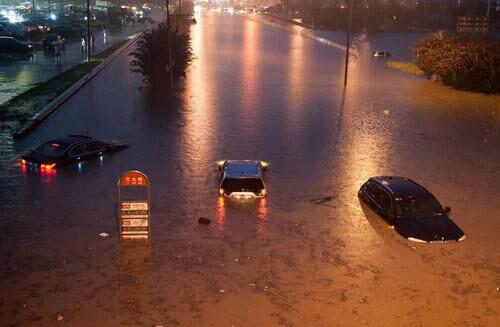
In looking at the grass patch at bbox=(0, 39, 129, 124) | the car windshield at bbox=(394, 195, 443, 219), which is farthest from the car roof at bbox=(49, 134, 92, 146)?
the car windshield at bbox=(394, 195, 443, 219)

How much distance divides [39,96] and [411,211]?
92.8 ft

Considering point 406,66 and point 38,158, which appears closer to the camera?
point 38,158

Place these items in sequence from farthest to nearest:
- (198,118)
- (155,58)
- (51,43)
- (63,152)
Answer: (51,43), (155,58), (198,118), (63,152)

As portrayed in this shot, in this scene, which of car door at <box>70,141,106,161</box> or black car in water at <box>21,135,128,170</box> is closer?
black car in water at <box>21,135,128,170</box>

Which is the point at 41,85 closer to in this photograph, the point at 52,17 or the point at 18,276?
the point at 18,276

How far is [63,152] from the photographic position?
76.9 ft

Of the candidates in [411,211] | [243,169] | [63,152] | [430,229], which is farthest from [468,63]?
[63,152]

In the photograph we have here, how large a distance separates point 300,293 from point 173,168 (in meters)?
11.1

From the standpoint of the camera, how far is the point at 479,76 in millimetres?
45969

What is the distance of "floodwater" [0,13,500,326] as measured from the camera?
13.5 meters

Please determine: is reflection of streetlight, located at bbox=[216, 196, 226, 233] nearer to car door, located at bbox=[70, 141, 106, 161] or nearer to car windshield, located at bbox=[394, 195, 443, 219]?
car windshield, located at bbox=[394, 195, 443, 219]

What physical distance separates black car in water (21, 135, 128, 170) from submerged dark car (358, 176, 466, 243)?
12.1 metres

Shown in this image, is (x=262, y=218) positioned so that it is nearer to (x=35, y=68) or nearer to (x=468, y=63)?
(x=468, y=63)

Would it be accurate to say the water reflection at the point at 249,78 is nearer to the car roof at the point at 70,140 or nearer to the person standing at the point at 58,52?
the car roof at the point at 70,140
